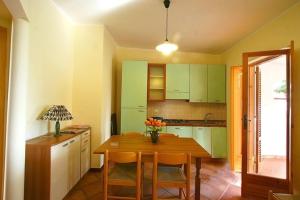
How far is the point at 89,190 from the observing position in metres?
2.85

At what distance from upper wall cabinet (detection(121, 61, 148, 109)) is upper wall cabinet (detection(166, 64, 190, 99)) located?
0.58 meters

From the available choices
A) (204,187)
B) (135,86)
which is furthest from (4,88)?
(204,187)

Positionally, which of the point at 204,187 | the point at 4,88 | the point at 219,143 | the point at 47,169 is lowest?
the point at 204,187

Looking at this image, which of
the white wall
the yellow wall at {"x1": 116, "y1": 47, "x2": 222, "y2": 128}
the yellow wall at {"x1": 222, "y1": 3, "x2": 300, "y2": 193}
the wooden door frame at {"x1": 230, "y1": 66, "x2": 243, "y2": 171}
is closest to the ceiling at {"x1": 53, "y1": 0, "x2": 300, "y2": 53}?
the yellow wall at {"x1": 222, "y1": 3, "x2": 300, "y2": 193}

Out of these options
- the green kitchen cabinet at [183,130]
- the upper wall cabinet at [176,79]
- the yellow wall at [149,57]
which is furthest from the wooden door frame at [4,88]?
the upper wall cabinet at [176,79]

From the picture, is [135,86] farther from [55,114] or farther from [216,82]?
[55,114]

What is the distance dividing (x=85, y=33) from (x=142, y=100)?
5.89 feet

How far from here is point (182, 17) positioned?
3119 millimetres

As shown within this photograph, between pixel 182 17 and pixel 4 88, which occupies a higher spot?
pixel 182 17

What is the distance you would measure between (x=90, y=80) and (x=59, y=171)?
174 cm

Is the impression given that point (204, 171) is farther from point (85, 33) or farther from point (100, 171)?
point (85, 33)

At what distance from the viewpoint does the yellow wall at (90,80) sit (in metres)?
3.55

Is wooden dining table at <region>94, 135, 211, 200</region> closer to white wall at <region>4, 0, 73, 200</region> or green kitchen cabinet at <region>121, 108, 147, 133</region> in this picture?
white wall at <region>4, 0, 73, 200</region>

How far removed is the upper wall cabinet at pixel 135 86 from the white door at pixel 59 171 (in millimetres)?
2027
